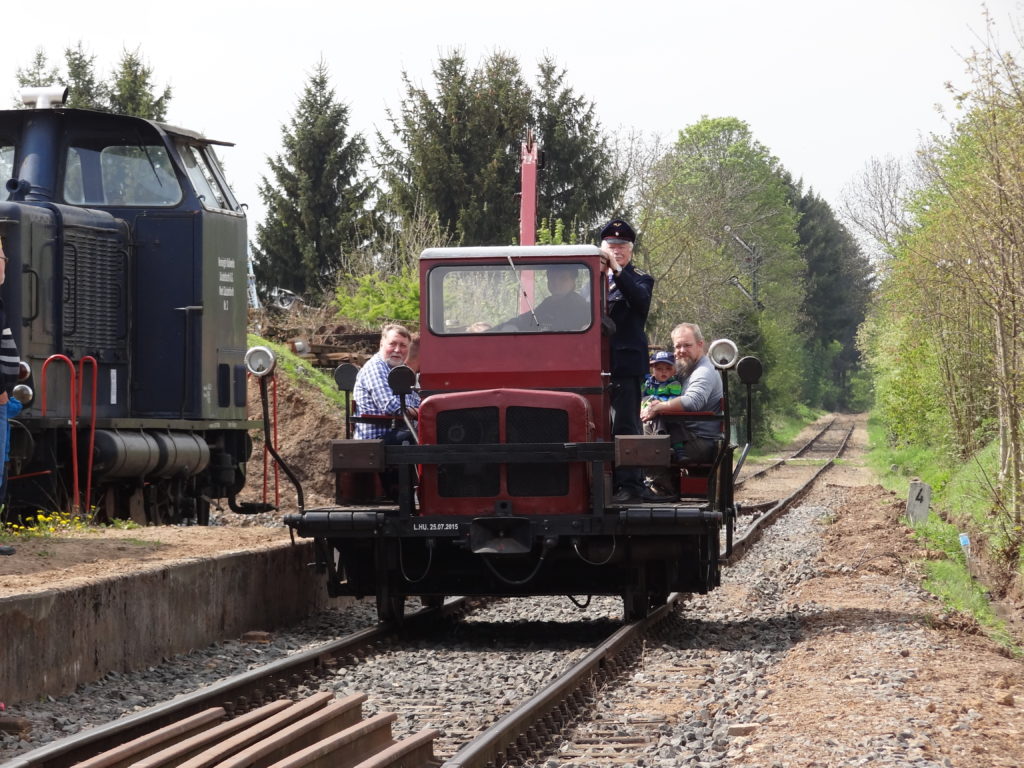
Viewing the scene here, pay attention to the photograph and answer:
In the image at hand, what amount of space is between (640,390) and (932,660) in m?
2.87

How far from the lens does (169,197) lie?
532 inches

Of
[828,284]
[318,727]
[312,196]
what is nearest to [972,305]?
[318,727]

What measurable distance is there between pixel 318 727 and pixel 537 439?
13.6 ft

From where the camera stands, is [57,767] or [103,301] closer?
[57,767]

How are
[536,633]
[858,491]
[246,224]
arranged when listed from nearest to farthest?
1. [536,633]
2. [246,224]
3. [858,491]

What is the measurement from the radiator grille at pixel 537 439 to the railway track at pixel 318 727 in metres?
1.15

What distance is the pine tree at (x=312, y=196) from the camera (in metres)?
48.8

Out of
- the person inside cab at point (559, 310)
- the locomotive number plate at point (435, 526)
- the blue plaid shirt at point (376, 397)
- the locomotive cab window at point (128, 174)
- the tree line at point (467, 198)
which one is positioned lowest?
the locomotive number plate at point (435, 526)

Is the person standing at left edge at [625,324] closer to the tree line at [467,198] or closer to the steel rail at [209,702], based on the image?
the steel rail at [209,702]

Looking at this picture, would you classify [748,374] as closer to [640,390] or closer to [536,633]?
[640,390]

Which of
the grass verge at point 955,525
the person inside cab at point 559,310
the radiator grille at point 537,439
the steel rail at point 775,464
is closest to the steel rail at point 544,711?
the radiator grille at point 537,439

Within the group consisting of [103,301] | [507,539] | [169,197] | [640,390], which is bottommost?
[507,539]

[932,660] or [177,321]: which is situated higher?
[177,321]

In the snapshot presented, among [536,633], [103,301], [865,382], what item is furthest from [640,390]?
[865,382]
